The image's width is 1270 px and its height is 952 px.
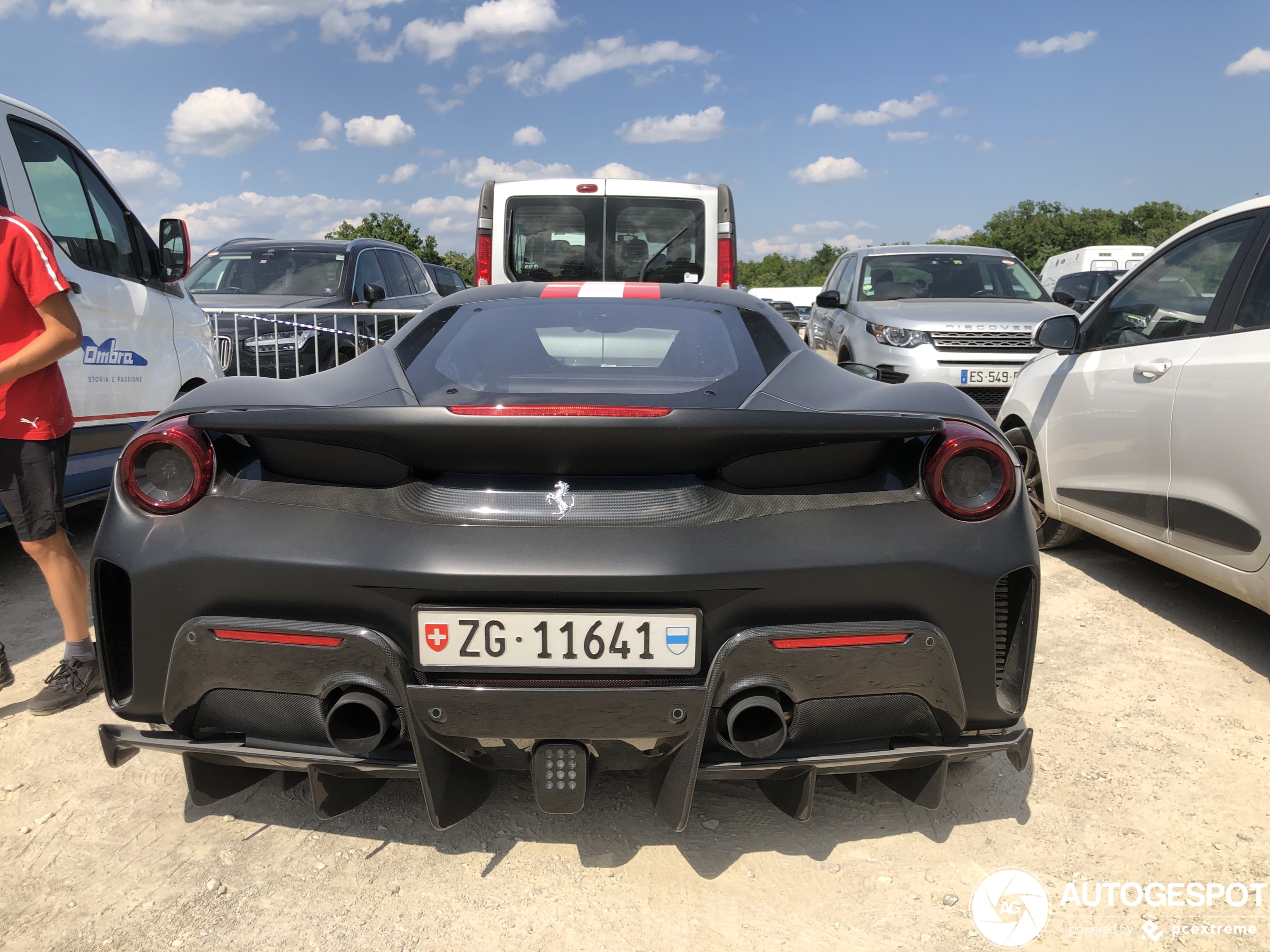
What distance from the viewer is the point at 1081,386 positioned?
440cm

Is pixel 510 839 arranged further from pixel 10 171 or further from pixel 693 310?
pixel 10 171

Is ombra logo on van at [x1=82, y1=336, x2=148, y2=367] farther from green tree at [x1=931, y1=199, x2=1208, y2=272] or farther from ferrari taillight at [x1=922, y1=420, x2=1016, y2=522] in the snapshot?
green tree at [x1=931, y1=199, x2=1208, y2=272]

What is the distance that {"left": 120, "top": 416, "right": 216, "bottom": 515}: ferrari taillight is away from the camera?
2064 mm

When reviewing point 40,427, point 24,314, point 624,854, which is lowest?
point 624,854

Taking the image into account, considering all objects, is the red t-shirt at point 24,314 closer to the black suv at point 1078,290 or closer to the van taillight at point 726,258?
the van taillight at point 726,258

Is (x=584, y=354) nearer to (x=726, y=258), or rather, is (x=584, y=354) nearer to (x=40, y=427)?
(x=40, y=427)

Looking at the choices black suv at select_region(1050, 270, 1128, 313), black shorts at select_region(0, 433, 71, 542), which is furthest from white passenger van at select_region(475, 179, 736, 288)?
black shorts at select_region(0, 433, 71, 542)

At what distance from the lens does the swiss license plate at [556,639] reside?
1905mm

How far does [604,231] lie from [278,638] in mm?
6818

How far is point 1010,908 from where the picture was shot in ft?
7.06

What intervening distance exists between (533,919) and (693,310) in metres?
1.90

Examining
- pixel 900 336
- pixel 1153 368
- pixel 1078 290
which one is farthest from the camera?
pixel 1078 290

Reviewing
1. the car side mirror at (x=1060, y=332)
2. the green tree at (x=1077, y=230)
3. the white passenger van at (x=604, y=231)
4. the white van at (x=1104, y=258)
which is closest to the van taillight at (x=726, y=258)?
the white passenger van at (x=604, y=231)

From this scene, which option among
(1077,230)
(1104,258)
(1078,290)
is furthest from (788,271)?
(1078,290)
